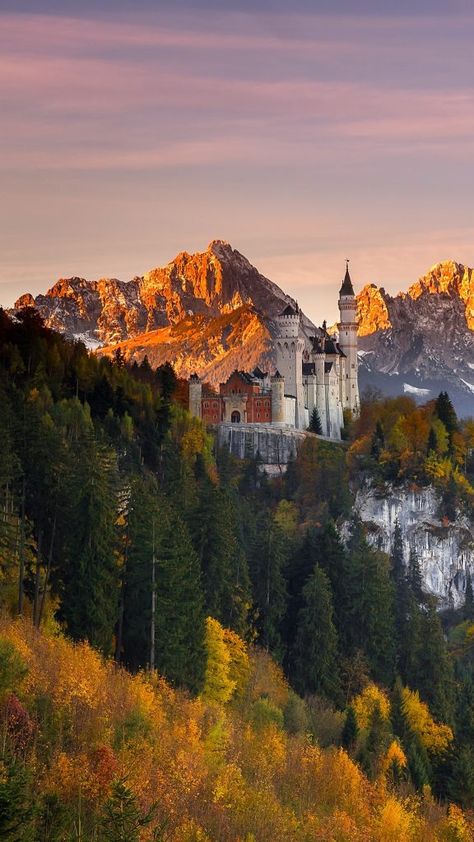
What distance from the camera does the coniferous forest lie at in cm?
5697

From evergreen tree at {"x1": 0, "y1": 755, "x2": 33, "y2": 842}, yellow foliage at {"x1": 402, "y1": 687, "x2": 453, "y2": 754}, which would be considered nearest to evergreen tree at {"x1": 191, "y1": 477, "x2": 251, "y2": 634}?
yellow foliage at {"x1": 402, "y1": 687, "x2": 453, "y2": 754}

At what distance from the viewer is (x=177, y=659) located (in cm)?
7825

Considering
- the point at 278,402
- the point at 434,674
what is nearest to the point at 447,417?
the point at 278,402

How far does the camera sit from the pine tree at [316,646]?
317ft

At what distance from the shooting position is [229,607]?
93312 mm

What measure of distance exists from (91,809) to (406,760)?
4039cm

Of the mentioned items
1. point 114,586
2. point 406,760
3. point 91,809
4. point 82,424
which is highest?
point 82,424

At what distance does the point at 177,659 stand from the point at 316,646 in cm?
2121

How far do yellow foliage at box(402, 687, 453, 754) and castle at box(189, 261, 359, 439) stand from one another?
218ft

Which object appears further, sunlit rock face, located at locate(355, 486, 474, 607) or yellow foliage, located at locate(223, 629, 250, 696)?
sunlit rock face, located at locate(355, 486, 474, 607)

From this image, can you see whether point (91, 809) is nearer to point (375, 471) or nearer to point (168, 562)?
point (168, 562)

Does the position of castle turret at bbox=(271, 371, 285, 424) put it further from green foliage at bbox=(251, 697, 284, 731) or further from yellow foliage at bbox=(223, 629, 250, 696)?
green foliage at bbox=(251, 697, 284, 731)

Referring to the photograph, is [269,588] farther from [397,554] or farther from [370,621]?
[397,554]

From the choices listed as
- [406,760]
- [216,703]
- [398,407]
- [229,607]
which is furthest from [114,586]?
[398,407]
